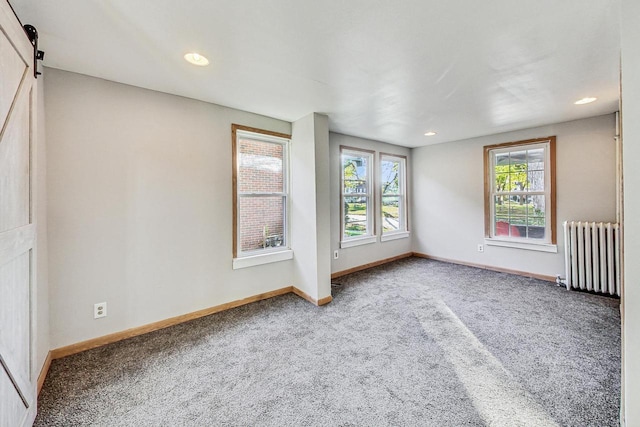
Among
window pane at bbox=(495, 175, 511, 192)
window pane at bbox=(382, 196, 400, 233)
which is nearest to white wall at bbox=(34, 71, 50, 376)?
window pane at bbox=(382, 196, 400, 233)

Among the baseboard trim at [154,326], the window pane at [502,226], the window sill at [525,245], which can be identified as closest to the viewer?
the baseboard trim at [154,326]

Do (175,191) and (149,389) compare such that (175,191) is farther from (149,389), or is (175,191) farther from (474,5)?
(474,5)

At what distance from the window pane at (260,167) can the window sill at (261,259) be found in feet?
2.71

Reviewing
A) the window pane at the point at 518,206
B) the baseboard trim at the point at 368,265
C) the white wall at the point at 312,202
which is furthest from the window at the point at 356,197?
the window pane at the point at 518,206

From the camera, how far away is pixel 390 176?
17.1 feet

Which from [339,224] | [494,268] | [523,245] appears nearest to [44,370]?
[339,224]

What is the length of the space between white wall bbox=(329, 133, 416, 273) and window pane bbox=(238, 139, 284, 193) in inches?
40.0

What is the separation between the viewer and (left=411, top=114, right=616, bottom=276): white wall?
346 cm

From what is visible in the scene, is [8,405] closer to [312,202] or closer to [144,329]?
[144,329]

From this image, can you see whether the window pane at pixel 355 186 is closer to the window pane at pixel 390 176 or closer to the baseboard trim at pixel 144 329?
the window pane at pixel 390 176

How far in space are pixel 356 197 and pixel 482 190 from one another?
2221 mm

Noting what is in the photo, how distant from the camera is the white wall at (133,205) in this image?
211 centimetres

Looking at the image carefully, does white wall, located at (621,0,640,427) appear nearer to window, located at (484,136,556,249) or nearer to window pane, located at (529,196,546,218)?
window, located at (484,136,556,249)

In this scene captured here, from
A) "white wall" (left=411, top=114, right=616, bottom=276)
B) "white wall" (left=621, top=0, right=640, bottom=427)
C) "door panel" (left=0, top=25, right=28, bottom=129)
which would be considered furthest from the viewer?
"white wall" (left=411, top=114, right=616, bottom=276)
